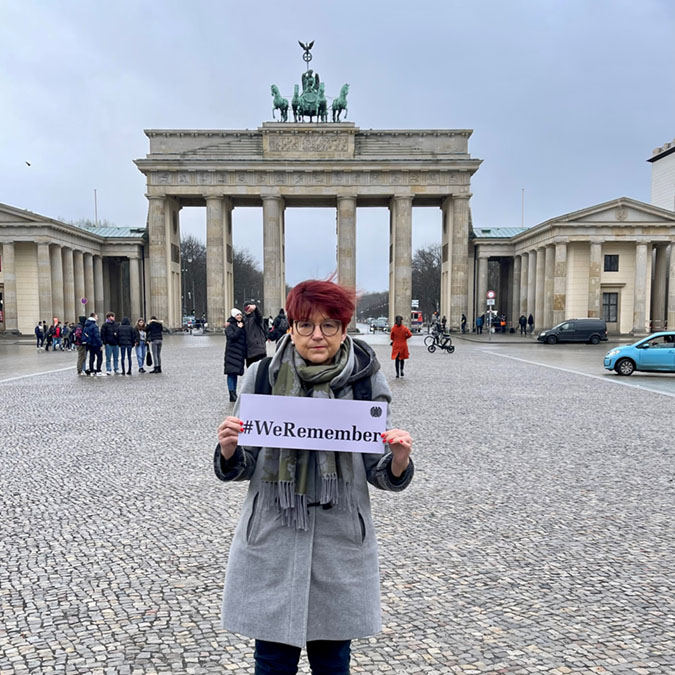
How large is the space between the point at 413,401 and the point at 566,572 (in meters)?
8.17

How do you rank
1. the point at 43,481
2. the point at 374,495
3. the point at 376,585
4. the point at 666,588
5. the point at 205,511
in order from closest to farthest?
1. the point at 376,585
2. the point at 666,588
3. the point at 205,511
4. the point at 374,495
5. the point at 43,481

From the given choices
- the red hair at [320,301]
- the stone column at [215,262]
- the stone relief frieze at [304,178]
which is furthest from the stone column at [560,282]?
the red hair at [320,301]

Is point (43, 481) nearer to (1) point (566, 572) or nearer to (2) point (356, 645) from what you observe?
(2) point (356, 645)

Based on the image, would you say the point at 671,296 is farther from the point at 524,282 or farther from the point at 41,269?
the point at 41,269

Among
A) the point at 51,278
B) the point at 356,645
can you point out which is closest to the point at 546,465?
the point at 356,645

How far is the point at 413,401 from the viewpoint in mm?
12375

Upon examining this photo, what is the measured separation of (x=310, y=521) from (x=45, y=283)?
48159mm

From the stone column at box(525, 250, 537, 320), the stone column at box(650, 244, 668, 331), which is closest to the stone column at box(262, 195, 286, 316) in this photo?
the stone column at box(525, 250, 537, 320)

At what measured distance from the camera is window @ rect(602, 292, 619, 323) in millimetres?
48188

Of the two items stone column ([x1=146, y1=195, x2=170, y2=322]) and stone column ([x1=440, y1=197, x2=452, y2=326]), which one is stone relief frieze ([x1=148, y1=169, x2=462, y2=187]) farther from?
stone column ([x1=440, y1=197, x2=452, y2=326])

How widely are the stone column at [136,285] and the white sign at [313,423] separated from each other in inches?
2224

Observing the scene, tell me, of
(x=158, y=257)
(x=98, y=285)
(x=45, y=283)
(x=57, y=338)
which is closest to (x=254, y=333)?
(x=57, y=338)

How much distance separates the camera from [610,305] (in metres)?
48.2

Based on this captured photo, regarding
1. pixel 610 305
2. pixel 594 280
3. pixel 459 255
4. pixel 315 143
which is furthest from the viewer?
pixel 459 255
